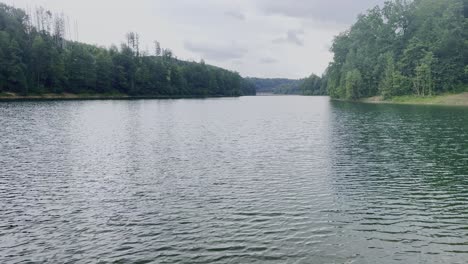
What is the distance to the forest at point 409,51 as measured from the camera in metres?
136

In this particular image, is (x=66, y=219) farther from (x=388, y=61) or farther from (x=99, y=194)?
(x=388, y=61)

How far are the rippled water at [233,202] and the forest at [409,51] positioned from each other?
108 m

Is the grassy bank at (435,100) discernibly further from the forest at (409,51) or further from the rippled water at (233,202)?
the rippled water at (233,202)

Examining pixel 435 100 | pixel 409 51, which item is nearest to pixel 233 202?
pixel 435 100

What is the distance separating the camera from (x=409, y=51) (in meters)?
147

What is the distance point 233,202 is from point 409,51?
150 metres

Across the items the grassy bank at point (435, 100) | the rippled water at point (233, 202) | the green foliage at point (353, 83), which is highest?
the green foliage at point (353, 83)

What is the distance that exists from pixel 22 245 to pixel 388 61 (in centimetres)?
15997

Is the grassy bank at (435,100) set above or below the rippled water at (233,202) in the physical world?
above

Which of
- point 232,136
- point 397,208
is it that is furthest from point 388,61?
point 397,208

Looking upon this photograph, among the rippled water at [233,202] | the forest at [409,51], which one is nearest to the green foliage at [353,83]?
the forest at [409,51]

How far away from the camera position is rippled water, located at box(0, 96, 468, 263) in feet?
49.6

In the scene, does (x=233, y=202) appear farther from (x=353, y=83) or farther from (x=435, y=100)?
(x=353, y=83)

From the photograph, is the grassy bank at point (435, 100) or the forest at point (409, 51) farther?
the forest at point (409, 51)
